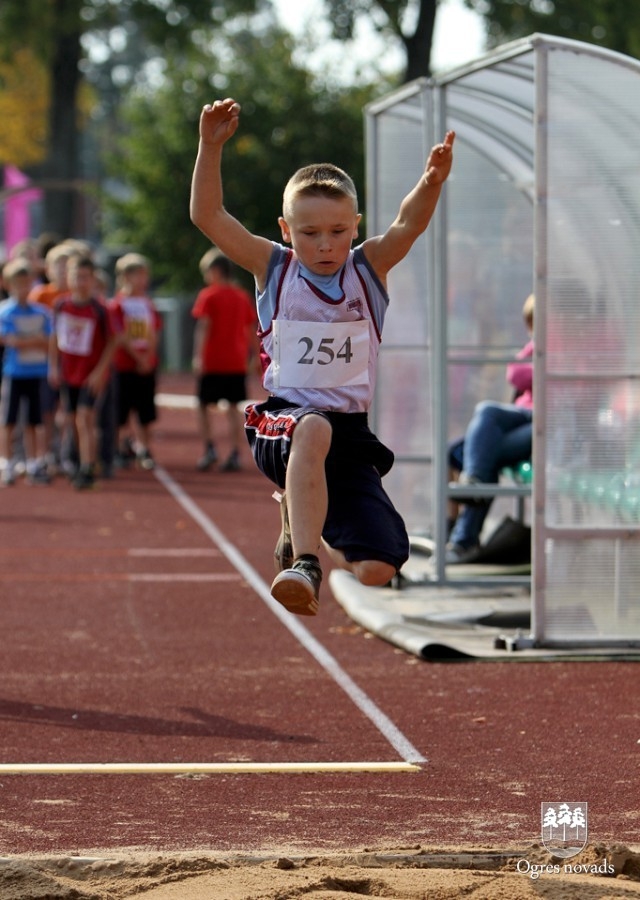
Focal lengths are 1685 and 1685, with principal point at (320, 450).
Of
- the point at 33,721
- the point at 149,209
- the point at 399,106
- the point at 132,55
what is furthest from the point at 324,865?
the point at 132,55

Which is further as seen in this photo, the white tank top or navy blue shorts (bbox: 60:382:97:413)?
navy blue shorts (bbox: 60:382:97:413)

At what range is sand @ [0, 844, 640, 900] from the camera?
475 centimetres

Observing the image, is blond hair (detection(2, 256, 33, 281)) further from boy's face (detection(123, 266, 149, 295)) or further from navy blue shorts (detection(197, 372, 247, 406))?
navy blue shorts (detection(197, 372, 247, 406))

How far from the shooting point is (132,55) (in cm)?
11244

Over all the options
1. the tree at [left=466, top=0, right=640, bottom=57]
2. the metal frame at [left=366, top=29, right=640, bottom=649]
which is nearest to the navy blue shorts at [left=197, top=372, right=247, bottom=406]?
the metal frame at [left=366, top=29, right=640, bottom=649]

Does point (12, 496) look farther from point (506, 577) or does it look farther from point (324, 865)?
point (324, 865)

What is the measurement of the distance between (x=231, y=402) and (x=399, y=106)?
667 cm

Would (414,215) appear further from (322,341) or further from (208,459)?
(208,459)

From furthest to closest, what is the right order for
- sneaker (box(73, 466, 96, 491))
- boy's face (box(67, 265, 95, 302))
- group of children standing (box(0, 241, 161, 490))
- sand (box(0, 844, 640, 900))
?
sneaker (box(73, 466, 96, 491))
group of children standing (box(0, 241, 161, 490))
boy's face (box(67, 265, 95, 302))
sand (box(0, 844, 640, 900))

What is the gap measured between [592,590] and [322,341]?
12.1ft

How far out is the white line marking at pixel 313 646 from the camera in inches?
276

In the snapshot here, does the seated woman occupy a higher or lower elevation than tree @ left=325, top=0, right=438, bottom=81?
lower

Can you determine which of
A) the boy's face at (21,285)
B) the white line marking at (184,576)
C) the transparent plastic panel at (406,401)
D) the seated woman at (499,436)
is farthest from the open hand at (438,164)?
the boy's face at (21,285)

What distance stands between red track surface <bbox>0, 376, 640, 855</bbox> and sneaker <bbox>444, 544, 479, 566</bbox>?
1026 mm
